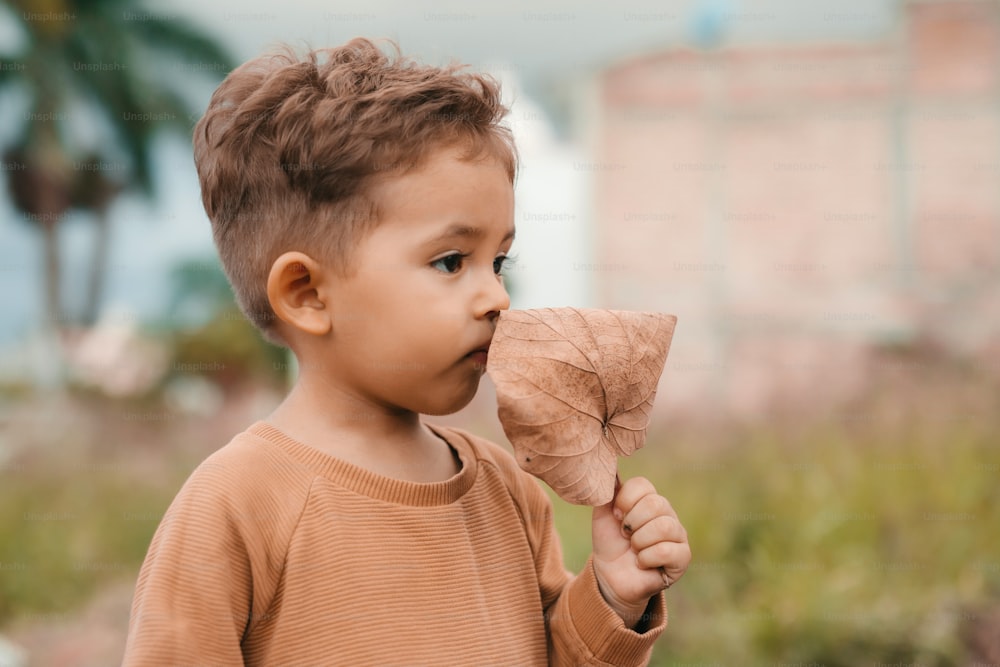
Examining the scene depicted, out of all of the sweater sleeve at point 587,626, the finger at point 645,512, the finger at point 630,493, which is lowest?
the sweater sleeve at point 587,626

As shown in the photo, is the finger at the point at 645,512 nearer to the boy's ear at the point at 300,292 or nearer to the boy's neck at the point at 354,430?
the boy's neck at the point at 354,430

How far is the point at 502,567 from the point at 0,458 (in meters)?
6.16

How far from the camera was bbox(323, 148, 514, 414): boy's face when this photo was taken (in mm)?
1558

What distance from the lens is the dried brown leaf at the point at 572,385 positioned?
1.52 m

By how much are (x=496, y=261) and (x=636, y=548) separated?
0.51 m

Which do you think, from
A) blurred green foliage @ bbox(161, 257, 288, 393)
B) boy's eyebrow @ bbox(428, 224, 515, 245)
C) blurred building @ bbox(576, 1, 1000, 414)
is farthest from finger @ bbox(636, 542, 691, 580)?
blurred green foliage @ bbox(161, 257, 288, 393)

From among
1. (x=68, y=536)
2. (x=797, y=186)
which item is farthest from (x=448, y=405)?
(x=797, y=186)

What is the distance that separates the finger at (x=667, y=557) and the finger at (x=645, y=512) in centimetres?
4

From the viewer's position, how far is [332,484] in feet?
5.08

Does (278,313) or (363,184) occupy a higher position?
(363,184)

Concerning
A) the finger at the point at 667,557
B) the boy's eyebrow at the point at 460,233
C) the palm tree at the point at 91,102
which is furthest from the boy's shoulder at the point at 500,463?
the palm tree at the point at 91,102

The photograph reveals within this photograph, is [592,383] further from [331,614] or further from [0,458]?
[0,458]

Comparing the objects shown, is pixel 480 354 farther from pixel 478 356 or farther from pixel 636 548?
pixel 636 548

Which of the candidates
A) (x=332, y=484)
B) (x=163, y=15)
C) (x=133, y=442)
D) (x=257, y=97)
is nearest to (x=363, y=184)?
(x=257, y=97)
